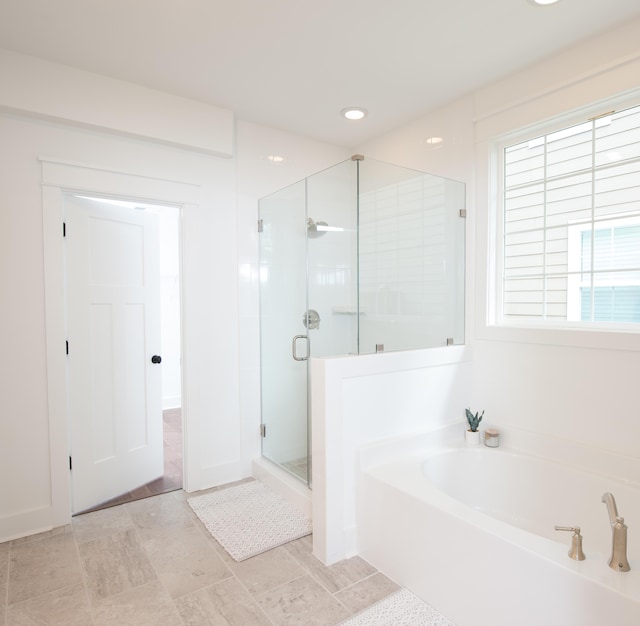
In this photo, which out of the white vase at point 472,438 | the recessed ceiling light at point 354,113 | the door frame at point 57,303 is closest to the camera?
the door frame at point 57,303

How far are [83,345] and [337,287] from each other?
1.60m

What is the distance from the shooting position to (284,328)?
9.61 feet

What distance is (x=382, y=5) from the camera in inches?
72.8

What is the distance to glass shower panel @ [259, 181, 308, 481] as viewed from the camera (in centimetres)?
277

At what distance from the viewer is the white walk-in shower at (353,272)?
2359 millimetres

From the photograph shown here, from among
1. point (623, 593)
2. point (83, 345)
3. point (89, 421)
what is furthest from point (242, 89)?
point (623, 593)

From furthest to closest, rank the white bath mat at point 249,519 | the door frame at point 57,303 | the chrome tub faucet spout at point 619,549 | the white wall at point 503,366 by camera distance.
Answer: the door frame at point 57,303 < the white bath mat at point 249,519 < the white wall at point 503,366 < the chrome tub faucet spout at point 619,549

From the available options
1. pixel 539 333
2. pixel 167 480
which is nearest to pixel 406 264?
pixel 539 333

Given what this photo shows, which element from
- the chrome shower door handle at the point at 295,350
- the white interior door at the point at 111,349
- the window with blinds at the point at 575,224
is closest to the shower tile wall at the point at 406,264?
the window with blinds at the point at 575,224

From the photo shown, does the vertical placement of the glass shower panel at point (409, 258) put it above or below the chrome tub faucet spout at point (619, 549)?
above

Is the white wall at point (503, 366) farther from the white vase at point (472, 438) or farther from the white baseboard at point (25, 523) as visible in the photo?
the white baseboard at point (25, 523)

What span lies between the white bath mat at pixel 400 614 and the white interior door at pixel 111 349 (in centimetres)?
186

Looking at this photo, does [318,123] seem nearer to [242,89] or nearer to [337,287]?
[242,89]

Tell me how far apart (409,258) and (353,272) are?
0.38 metres
